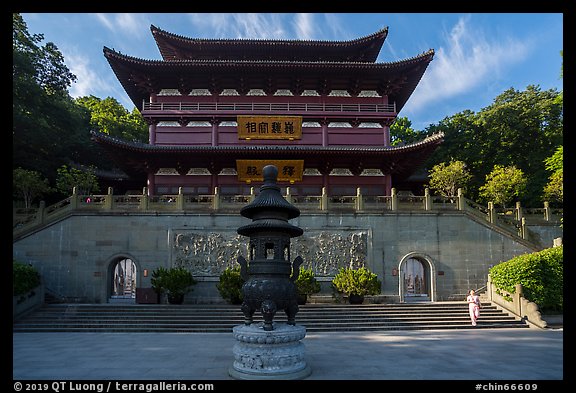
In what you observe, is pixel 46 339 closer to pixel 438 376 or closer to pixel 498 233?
pixel 438 376

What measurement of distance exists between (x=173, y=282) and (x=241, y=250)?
11.7ft

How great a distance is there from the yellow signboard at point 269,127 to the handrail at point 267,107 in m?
0.68

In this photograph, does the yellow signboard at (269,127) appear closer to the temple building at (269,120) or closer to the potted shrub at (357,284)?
the temple building at (269,120)

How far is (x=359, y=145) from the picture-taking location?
23.3m

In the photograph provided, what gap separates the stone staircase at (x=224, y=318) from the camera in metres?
14.5

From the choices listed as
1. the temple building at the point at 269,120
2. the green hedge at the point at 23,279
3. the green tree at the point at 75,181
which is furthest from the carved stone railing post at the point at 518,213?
the green tree at the point at 75,181

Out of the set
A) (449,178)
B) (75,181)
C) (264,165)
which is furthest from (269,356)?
(449,178)

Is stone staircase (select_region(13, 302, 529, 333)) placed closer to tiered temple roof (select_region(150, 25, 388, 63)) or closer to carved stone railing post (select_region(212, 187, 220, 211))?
carved stone railing post (select_region(212, 187, 220, 211))

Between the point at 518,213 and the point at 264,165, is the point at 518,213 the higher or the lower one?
the lower one

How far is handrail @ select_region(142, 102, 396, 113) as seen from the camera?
75.4ft

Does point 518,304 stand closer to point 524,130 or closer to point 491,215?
point 491,215

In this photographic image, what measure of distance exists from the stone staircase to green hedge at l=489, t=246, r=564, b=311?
4.38ft

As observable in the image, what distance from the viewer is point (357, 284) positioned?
55.9ft

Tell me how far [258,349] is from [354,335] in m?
6.77
